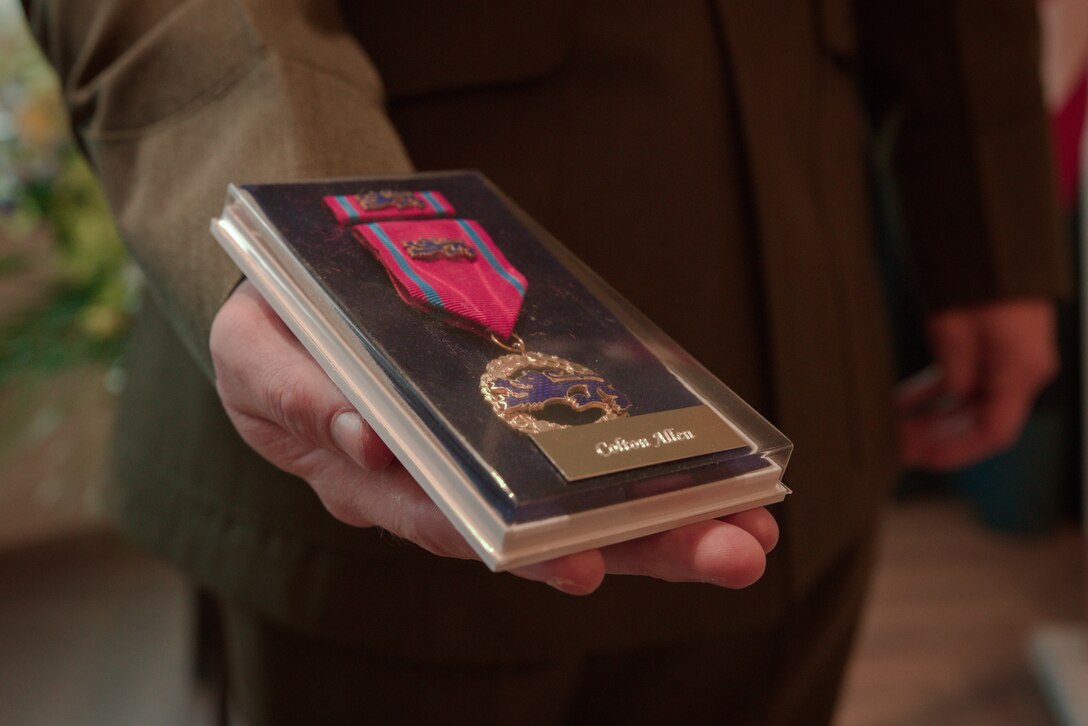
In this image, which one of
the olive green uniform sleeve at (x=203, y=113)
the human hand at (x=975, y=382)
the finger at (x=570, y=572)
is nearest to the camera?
the finger at (x=570, y=572)

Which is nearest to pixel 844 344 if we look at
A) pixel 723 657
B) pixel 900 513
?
pixel 723 657

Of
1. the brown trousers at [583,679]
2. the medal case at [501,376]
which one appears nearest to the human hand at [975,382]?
the brown trousers at [583,679]

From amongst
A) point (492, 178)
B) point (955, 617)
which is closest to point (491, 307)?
point (492, 178)

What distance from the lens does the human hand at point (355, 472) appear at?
28 cm

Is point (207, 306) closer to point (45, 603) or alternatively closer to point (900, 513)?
point (45, 603)

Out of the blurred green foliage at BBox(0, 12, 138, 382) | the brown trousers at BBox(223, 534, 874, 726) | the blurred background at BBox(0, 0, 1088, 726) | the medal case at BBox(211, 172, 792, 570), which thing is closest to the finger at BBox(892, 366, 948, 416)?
the brown trousers at BBox(223, 534, 874, 726)

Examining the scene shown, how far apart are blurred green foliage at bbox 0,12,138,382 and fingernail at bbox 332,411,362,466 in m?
1.17

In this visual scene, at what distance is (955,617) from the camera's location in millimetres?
1628

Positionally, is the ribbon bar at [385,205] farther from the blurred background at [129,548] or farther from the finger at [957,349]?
the blurred background at [129,548]

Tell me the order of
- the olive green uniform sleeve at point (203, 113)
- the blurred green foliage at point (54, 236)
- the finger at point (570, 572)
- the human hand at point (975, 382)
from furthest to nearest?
the blurred green foliage at point (54, 236)
the human hand at point (975, 382)
the olive green uniform sleeve at point (203, 113)
the finger at point (570, 572)

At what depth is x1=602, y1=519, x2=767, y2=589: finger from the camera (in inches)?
11.0

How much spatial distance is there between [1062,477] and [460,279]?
74.2 inches

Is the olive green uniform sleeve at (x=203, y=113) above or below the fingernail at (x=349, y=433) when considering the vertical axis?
above

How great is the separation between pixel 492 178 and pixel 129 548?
168cm
